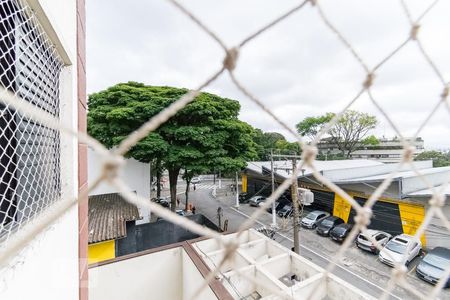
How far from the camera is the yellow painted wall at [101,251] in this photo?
5203 millimetres

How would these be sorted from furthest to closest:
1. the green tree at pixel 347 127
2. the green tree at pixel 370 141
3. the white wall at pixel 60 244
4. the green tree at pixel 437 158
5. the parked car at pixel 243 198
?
the green tree at pixel 370 141
the green tree at pixel 347 127
the parked car at pixel 243 198
the green tree at pixel 437 158
the white wall at pixel 60 244

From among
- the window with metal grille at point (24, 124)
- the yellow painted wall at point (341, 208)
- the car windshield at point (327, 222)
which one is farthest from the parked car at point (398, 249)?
the window with metal grille at point (24, 124)

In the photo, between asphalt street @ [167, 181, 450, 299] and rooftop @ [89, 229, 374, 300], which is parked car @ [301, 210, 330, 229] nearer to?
asphalt street @ [167, 181, 450, 299]

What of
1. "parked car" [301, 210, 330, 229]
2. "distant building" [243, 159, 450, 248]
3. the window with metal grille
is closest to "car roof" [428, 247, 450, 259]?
"distant building" [243, 159, 450, 248]

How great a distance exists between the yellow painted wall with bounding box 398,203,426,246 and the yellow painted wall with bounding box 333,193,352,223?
191 centimetres

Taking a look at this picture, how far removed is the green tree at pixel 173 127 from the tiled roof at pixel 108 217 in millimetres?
1589

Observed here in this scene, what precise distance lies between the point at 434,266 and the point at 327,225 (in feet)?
10.6

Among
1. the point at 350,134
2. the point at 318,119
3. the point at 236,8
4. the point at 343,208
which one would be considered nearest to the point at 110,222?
the point at 236,8

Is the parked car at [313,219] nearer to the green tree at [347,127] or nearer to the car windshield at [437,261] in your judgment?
the car windshield at [437,261]

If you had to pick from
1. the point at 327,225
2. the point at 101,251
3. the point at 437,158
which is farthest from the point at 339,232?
the point at 437,158

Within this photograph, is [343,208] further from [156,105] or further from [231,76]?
[231,76]

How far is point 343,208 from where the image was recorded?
9914mm

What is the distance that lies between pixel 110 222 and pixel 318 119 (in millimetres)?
14811

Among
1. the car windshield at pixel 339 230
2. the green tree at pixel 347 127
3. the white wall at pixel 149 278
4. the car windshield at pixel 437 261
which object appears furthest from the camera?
the green tree at pixel 347 127
